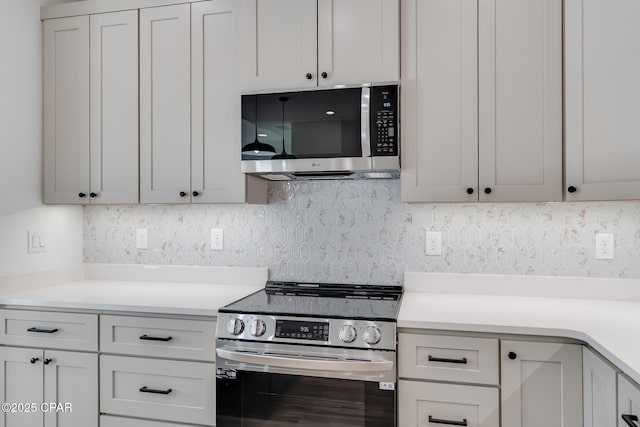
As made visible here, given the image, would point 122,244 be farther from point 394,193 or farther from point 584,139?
point 584,139

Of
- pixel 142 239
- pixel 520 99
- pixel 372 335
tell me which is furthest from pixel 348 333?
pixel 142 239

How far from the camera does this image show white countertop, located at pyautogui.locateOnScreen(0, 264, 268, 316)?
6.61 feet

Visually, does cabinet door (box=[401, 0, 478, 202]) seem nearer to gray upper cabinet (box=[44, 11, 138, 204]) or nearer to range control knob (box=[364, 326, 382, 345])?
range control knob (box=[364, 326, 382, 345])

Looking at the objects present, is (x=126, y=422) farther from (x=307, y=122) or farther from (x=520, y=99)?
(x=520, y=99)

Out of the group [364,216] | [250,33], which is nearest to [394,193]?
[364,216]

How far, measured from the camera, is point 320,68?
212 cm

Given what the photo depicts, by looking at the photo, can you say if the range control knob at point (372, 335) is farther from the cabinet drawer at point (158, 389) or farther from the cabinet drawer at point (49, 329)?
the cabinet drawer at point (49, 329)

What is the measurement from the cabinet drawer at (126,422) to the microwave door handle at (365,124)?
4.84 ft

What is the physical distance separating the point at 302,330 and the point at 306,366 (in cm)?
14

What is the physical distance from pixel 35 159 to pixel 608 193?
2840 mm

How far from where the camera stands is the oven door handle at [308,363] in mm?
1708

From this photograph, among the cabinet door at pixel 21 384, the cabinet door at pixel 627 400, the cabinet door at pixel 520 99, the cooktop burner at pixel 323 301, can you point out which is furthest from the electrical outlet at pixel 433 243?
the cabinet door at pixel 21 384

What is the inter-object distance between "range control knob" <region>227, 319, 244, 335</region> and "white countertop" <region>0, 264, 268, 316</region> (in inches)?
3.5

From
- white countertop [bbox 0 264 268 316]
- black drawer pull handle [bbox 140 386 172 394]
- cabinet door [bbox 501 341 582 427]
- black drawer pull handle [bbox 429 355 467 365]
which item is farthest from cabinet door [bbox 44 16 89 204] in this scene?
cabinet door [bbox 501 341 582 427]
